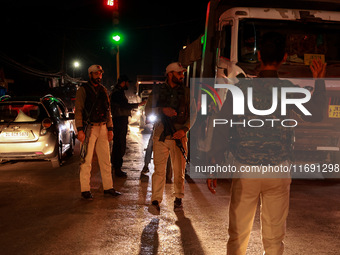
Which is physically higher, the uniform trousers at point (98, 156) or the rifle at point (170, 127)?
the rifle at point (170, 127)

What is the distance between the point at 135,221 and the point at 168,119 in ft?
4.71

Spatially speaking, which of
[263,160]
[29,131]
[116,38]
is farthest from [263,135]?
[116,38]

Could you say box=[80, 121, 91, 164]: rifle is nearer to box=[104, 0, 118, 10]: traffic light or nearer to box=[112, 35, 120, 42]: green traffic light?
box=[104, 0, 118, 10]: traffic light

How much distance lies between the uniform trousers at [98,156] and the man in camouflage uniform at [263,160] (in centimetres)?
314

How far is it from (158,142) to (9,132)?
430 cm

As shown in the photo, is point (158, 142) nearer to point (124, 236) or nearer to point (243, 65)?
point (124, 236)

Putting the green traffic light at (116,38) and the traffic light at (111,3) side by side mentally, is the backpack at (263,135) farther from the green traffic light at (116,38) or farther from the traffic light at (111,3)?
the green traffic light at (116,38)

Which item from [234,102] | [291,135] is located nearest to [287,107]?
[291,135]

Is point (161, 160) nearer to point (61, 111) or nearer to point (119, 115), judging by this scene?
point (119, 115)

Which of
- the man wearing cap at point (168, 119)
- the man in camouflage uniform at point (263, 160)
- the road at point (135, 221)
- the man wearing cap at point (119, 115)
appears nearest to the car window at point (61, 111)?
the man wearing cap at point (119, 115)

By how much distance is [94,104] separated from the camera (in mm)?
5480

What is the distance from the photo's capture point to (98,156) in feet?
18.4

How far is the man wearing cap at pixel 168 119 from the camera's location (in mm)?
4840

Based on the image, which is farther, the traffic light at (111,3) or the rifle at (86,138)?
the traffic light at (111,3)
